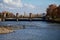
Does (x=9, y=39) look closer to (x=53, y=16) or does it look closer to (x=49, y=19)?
(x=53, y=16)

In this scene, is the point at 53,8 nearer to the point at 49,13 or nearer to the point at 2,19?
the point at 49,13

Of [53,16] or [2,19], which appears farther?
[2,19]

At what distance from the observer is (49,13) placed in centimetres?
5288

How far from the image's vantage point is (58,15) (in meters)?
51.2

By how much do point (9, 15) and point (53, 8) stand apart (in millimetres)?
12985

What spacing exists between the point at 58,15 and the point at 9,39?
113ft

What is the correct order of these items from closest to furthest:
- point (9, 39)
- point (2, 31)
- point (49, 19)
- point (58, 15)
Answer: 1. point (9, 39)
2. point (2, 31)
3. point (58, 15)
4. point (49, 19)

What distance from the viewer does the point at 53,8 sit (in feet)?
176

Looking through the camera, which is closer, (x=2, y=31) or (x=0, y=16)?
(x=2, y=31)

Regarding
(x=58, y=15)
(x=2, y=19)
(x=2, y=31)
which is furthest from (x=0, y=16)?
(x=2, y=31)

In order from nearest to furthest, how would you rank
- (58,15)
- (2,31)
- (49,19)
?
(2,31) → (58,15) → (49,19)

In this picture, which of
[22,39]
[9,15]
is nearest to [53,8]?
[9,15]

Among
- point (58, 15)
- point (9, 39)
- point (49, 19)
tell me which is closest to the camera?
point (9, 39)

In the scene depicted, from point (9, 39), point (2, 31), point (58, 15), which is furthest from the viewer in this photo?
point (58, 15)
